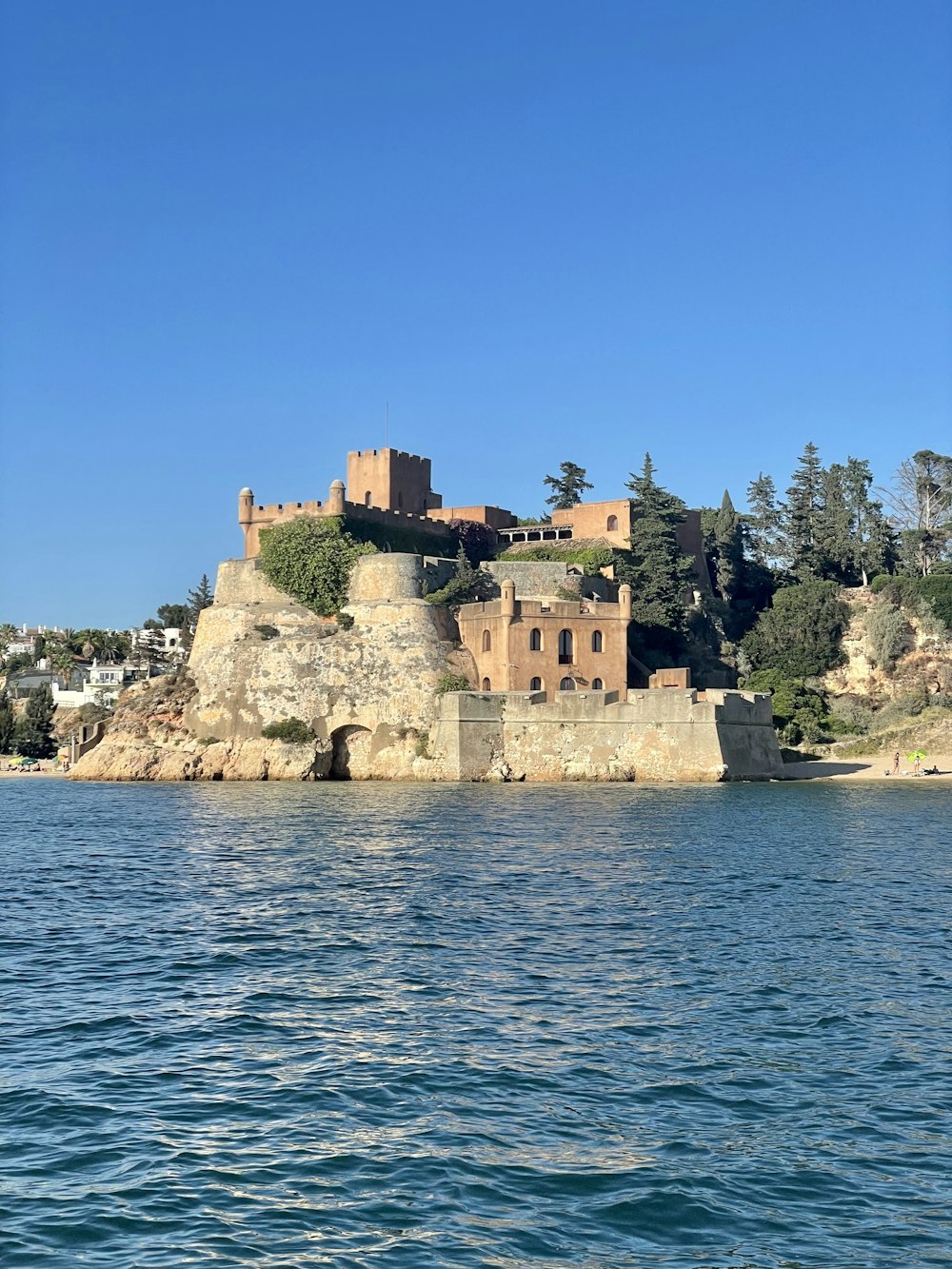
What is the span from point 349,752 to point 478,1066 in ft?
135

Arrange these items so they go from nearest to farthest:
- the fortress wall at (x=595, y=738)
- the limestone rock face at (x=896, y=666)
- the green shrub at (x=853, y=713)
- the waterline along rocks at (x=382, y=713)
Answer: the fortress wall at (x=595, y=738), the waterline along rocks at (x=382, y=713), the green shrub at (x=853, y=713), the limestone rock face at (x=896, y=666)

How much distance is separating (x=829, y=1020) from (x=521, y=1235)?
6.26 m

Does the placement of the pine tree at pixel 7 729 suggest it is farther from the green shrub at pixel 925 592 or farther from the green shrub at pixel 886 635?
the green shrub at pixel 925 592

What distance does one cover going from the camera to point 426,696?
173 ft

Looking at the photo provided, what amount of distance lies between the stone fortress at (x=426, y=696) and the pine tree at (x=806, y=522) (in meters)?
15.8

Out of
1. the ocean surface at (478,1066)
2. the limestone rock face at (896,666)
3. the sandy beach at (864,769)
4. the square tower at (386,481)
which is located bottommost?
the ocean surface at (478,1066)

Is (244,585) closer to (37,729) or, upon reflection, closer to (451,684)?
(451,684)

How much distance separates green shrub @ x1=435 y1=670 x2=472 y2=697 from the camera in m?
52.7

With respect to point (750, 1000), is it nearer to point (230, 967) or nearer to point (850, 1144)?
point (850, 1144)

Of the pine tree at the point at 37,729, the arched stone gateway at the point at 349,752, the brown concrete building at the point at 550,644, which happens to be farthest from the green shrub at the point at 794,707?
the pine tree at the point at 37,729

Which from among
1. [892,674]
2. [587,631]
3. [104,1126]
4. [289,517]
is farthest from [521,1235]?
[892,674]

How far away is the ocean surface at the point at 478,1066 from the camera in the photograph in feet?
29.6

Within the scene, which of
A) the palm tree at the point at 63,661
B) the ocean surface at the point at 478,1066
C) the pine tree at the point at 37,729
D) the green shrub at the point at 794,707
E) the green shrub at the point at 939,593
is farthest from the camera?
the palm tree at the point at 63,661

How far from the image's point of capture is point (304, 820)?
36.3m
